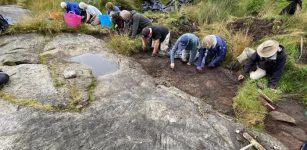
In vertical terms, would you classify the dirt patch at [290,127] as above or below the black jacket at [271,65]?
below

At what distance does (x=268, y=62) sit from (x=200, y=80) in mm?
1461

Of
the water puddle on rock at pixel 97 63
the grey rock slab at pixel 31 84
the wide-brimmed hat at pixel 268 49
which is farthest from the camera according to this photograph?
the water puddle on rock at pixel 97 63

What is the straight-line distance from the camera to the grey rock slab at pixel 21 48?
666 cm

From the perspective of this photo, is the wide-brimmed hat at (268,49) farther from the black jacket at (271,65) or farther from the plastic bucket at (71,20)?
the plastic bucket at (71,20)

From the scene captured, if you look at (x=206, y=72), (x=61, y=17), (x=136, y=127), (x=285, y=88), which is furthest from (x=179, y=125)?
(x=61, y=17)

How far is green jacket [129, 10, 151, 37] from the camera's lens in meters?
7.97

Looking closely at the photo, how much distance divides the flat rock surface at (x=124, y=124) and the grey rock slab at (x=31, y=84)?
0.02 metres

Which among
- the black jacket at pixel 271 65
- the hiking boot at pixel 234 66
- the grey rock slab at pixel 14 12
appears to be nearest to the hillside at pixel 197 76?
the hiking boot at pixel 234 66

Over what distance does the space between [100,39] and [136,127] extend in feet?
13.5

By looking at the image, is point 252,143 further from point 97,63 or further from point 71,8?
point 71,8

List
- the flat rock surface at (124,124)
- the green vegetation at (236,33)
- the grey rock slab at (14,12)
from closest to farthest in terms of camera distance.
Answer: the flat rock surface at (124,124) < the green vegetation at (236,33) < the grey rock slab at (14,12)

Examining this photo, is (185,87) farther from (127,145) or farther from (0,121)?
(0,121)

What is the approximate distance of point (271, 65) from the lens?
6445 millimetres

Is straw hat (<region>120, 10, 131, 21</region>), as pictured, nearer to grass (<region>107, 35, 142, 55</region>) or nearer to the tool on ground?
grass (<region>107, 35, 142, 55</region>)
